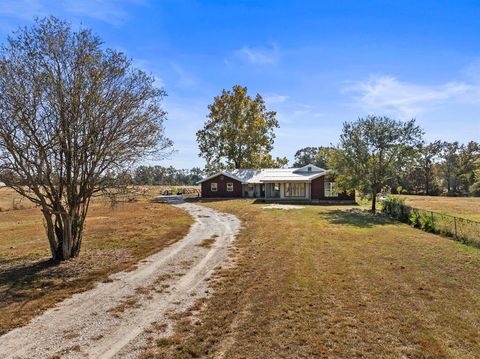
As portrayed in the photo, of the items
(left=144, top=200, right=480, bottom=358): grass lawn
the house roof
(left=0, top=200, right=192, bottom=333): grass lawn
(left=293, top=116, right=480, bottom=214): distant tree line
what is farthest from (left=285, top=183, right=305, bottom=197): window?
(left=144, top=200, right=480, bottom=358): grass lawn

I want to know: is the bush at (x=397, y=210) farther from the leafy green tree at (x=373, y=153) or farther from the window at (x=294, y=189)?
the window at (x=294, y=189)

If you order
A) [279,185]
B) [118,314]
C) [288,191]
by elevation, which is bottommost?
[118,314]

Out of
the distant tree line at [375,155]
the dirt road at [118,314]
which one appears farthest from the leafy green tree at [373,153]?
the dirt road at [118,314]

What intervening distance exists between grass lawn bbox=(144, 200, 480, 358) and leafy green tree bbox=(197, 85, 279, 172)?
139 feet

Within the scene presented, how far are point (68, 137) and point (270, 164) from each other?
5006cm

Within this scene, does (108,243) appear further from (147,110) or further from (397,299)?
(397,299)

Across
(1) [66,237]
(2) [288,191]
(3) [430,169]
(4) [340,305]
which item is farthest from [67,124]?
(3) [430,169]

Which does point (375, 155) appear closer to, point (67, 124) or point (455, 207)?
point (455, 207)

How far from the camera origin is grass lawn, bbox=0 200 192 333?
912cm

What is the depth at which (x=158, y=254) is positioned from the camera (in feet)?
48.0

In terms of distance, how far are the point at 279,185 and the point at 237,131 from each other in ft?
49.1

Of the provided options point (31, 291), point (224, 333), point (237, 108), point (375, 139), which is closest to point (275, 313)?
point (224, 333)

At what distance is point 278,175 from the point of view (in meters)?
46.7

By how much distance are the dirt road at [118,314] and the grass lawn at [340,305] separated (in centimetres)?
61
